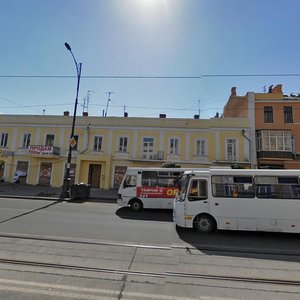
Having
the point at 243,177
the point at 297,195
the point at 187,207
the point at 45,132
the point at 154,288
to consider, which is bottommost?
the point at 154,288

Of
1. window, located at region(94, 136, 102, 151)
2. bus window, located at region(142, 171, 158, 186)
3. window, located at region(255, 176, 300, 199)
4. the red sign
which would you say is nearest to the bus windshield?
window, located at region(255, 176, 300, 199)

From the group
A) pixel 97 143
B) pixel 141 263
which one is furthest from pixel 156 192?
pixel 97 143

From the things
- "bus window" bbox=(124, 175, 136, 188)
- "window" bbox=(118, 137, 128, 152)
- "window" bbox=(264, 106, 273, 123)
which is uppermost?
"window" bbox=(264, 106, 273, 123)

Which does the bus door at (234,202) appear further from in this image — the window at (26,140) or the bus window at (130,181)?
the window at (26,140)

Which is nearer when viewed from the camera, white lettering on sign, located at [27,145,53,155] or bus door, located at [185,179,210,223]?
bus door, located at [185,179,210,223]

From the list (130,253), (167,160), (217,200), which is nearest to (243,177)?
(217,200)

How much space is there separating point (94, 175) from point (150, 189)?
1410 cm

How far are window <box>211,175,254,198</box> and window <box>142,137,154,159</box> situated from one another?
17562 millimetres

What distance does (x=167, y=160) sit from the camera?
87.2 feet

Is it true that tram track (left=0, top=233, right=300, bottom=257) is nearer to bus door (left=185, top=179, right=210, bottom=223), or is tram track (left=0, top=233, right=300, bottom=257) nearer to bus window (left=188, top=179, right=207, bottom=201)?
bus door (left=185, top=179, right=210, bottom=223)

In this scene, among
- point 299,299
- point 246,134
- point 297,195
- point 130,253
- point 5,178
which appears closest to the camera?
point 299,299

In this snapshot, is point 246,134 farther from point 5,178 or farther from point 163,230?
point 5,178

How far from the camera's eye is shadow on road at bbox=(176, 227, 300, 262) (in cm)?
669

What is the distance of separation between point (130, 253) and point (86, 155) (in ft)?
69.6
